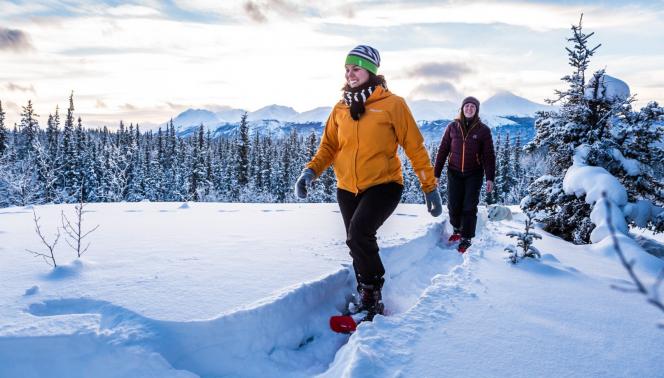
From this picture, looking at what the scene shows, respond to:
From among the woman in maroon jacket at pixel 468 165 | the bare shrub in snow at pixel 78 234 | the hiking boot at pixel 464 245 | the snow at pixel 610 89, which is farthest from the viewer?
the snow at pixel 610 89

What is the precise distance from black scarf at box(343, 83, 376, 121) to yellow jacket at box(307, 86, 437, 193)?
0.12 ft

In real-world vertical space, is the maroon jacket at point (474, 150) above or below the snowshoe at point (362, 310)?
above

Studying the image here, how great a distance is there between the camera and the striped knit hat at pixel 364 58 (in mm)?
3332

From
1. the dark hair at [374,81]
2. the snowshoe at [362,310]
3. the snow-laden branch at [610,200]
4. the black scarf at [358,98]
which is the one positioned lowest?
the snowshoe at [362,310]

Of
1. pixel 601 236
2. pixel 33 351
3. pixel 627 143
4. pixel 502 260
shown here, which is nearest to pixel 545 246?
pixel 601 236

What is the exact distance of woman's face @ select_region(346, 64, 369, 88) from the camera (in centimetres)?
335

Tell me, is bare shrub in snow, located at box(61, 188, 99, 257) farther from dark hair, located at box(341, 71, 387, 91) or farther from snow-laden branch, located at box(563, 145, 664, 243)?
snow-laden branch, located at box(563, 145, 664, 243)

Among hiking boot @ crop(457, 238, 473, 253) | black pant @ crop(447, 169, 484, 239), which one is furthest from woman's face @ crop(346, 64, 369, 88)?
hiking boot @ crop(457, 238, 473, 253)

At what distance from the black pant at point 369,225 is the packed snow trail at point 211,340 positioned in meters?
0.44

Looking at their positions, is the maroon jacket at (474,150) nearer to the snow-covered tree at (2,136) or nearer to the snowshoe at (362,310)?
the snowshoe at (362,310)

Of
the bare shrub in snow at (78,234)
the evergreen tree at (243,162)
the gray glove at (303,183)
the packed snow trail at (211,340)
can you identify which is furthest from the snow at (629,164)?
the evergreen tree at (243,162)

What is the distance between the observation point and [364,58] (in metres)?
3.34

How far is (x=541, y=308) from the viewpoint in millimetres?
2957

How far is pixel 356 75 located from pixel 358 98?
0.78 feet
